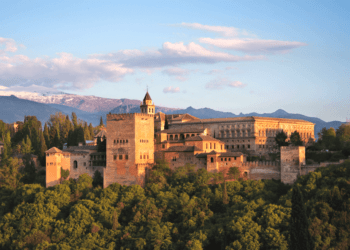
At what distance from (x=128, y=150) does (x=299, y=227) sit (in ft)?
90.8

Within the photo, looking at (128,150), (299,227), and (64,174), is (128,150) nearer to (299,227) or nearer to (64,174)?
(64,174)

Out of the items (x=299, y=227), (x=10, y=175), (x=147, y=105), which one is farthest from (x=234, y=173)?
(x=10, y=175)

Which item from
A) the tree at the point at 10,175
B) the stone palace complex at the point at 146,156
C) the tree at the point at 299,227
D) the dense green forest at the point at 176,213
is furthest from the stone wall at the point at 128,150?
the tree at the point at 299,227

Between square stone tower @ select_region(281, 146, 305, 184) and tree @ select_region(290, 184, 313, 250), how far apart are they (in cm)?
1455

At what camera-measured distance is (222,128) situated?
79.2 m

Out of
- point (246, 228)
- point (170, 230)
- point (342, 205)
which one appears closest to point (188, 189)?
point (170, 230)

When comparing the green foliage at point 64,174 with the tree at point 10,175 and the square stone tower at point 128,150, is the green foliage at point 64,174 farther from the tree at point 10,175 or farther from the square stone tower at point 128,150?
the tree at point 10,175

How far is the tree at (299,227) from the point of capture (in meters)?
39.6

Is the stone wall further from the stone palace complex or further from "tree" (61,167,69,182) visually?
"tree" (61,167,69,182)

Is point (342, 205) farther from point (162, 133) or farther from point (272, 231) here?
point (162, 133)

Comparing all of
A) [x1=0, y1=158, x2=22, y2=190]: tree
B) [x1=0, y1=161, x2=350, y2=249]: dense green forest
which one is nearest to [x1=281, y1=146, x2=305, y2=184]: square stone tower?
[x1=0, y1=161, x2=350, y2=249]: dense green forest

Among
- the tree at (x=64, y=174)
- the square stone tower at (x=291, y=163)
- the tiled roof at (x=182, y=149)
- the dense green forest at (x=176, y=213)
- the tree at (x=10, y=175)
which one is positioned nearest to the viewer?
the dense green forest at (x=176, y=213)

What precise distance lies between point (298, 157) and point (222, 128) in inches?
1017

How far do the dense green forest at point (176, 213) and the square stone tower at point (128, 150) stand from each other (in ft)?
5.03
